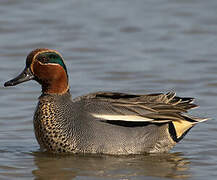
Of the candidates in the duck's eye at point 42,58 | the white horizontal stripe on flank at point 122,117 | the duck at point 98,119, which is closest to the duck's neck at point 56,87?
the duck at point 98,119

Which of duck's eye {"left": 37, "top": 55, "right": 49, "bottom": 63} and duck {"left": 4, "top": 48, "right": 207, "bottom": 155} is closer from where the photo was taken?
duck {"left": 4, "top": 48, "right": 207, "bottom": 155}

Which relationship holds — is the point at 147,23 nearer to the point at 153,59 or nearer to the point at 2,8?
the point at 153,59

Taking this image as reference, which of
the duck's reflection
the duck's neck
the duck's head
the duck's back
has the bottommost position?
the duck's reflection

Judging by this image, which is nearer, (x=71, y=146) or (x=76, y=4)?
(x=71, y=146)

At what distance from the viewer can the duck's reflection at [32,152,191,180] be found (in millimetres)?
7168

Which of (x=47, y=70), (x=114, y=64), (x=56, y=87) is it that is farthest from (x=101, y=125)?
(x=114, y=64)

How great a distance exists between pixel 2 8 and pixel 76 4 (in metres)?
1.45

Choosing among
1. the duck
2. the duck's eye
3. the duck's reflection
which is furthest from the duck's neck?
the duck's reflection

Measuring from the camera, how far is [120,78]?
1073 cm

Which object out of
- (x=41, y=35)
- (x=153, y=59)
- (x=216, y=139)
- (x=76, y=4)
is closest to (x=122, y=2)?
(x=76, y=4)

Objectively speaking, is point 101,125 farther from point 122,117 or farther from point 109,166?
point 109,166

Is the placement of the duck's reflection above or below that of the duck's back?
below

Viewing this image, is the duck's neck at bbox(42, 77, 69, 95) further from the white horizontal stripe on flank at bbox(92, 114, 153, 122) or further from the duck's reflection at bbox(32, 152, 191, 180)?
the duck's reflection at bbox(32, 152, 191, 180)

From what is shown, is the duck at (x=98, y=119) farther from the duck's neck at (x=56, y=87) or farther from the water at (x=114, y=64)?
the water at (x=114, y=64)
